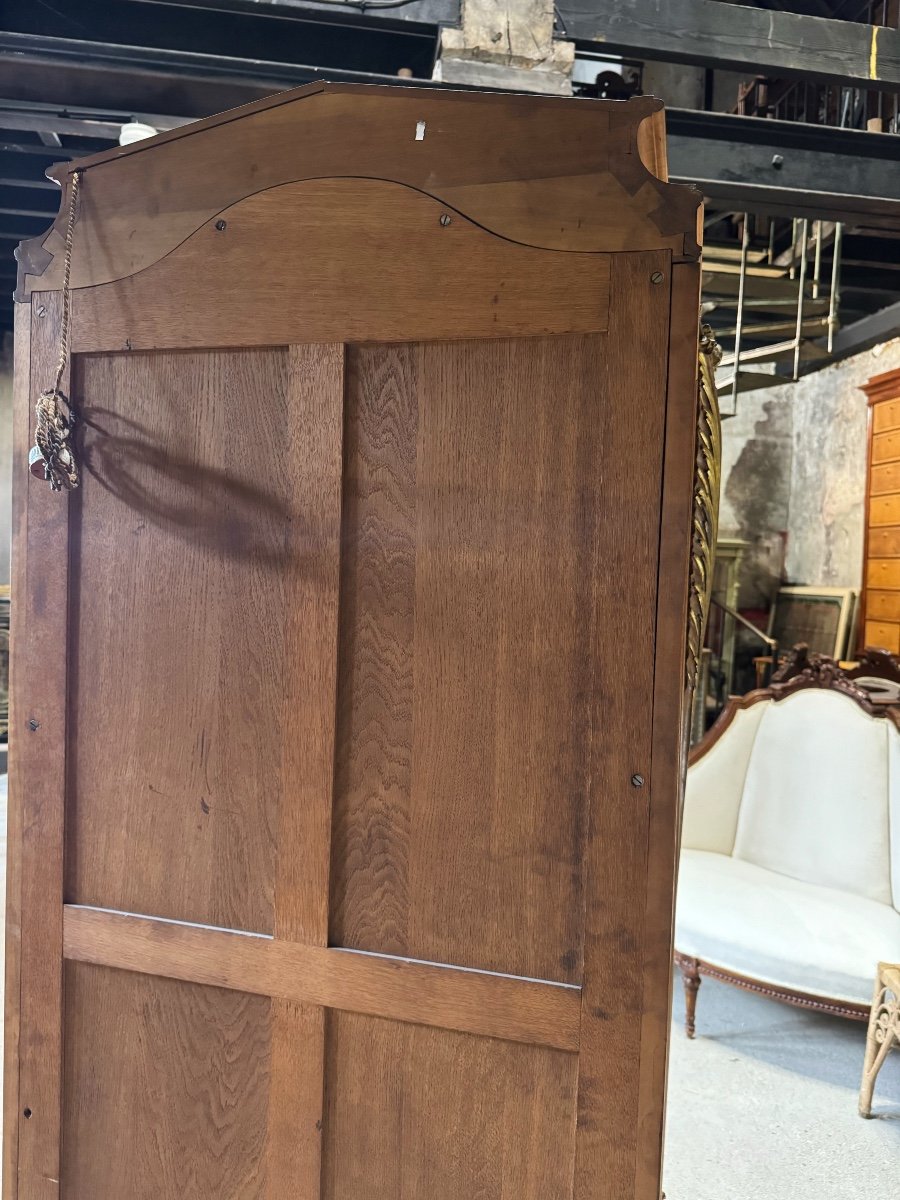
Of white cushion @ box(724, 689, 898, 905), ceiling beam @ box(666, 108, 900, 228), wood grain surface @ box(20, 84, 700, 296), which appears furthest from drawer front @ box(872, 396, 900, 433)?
wood grain surface @ box(20, 84, 700, 296)

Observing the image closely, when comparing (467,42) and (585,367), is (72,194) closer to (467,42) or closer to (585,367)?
(585,367)

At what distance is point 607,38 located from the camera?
10.4ft

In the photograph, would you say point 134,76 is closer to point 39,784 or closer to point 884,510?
point 39,784

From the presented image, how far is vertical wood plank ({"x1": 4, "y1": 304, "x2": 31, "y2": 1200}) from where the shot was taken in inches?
42.6

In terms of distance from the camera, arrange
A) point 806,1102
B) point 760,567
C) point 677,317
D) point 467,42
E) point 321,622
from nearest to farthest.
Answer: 1. point 677,317
2. point 321,622
3. point 806,1102
4. point 467,42
5. point 760,567

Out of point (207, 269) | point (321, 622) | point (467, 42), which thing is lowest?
point (321, 622)

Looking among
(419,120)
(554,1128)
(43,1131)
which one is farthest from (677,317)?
(43,1131)

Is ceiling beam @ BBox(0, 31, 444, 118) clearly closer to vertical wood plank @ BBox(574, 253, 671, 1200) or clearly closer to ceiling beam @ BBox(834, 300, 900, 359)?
vertical wood plank @ BBox(574, 253, 671, 1200)

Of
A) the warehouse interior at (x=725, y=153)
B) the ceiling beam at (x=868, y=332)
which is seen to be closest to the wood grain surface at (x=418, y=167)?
the warehouse interior at (x=725, y=153)

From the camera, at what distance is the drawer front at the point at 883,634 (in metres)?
6.08

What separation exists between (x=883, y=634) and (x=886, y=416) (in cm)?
159

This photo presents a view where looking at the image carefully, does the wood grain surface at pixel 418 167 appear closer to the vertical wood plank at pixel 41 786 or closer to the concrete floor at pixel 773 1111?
the vertical wood plank at pixel 41 786

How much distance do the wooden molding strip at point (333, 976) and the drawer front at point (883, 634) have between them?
230 inches

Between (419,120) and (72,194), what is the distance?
44cm
